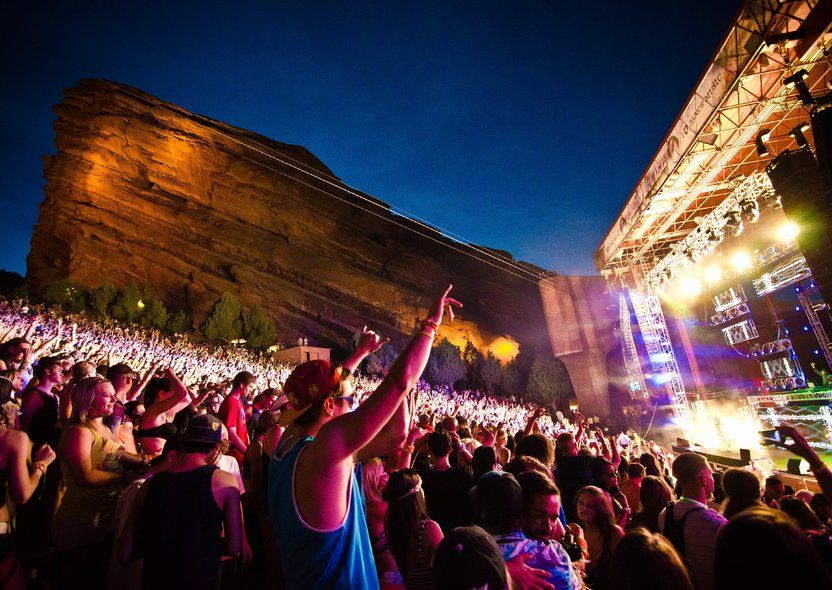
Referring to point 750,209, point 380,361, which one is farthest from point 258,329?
point 750,209

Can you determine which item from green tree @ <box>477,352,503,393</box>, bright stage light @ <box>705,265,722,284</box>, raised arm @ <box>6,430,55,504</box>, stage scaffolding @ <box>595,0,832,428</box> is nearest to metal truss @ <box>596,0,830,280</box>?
stage scaffolding @ <box>595,0,832,428</box>

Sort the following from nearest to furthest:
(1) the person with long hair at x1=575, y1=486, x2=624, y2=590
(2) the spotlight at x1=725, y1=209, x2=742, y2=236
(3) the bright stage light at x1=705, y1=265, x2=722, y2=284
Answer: (1) the person with long hair at x1=575, y1=486, x2=624, y2=590 → (2) the spotlight at x1=725, y1=209, x2=742, y2=236 → (3) the bright stage light at x1=705, y1=265, x2=722, y2=284

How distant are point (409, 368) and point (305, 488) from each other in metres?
0.56

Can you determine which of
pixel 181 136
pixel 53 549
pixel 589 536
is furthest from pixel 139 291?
pixel 589 536

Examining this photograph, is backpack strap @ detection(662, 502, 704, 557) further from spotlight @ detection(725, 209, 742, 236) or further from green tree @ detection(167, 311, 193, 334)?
green tree @ detection(167, 311, 193, 334)

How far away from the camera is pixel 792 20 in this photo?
7.06 metres

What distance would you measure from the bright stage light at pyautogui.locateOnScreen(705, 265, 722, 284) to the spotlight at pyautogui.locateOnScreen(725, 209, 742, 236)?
15.7 ft

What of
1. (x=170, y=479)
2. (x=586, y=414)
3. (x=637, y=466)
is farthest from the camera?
(x=586, y=414)

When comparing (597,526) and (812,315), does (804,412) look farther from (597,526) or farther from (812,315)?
(597,526)

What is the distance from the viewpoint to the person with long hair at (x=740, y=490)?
2396 millimetres

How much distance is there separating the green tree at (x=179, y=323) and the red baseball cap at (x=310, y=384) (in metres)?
32.0

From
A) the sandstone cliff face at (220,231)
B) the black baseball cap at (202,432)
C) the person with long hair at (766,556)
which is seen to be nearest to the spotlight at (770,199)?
the person with long hair at (766,556)

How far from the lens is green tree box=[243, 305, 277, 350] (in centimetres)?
3022

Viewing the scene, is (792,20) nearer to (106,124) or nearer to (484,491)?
(484,491)
